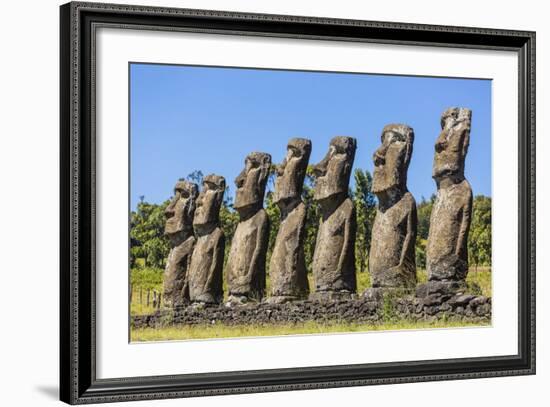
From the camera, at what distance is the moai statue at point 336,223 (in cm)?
961

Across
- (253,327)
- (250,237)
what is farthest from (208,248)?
(253,327)

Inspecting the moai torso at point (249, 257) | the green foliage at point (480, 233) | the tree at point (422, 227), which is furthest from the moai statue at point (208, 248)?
the green foliage at point (480, 233)

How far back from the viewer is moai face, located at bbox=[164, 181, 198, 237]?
911 centimetres

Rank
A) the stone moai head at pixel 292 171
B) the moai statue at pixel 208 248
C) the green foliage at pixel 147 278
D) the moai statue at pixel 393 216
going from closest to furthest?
the green foliage at pixel 147 278, the moai statue at pixel 208 248, the stone moai head at pixel 292 171, the moai statue at pixel 393 216

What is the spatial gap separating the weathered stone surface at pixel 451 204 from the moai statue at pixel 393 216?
0.63 feet

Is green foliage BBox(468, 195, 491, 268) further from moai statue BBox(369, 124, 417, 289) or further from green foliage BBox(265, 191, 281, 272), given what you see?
green foliage BBox(265, 191, 281, 272)

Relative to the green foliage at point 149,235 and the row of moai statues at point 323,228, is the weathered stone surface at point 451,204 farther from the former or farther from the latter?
the green foliage at point 149,235

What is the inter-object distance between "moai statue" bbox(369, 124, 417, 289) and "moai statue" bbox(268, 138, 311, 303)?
572mm

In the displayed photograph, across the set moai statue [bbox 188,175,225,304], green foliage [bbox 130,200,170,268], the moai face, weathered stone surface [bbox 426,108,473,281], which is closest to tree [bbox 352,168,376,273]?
weathered stone surface [bbox 426,108,473,281]

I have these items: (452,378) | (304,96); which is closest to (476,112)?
(304,96)

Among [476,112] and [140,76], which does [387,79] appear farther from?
[140,76]

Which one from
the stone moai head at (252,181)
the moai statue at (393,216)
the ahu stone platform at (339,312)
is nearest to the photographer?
the ahu stone platform at (339,312)

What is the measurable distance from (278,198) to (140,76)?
159 centimetres

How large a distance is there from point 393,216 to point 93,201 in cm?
258
